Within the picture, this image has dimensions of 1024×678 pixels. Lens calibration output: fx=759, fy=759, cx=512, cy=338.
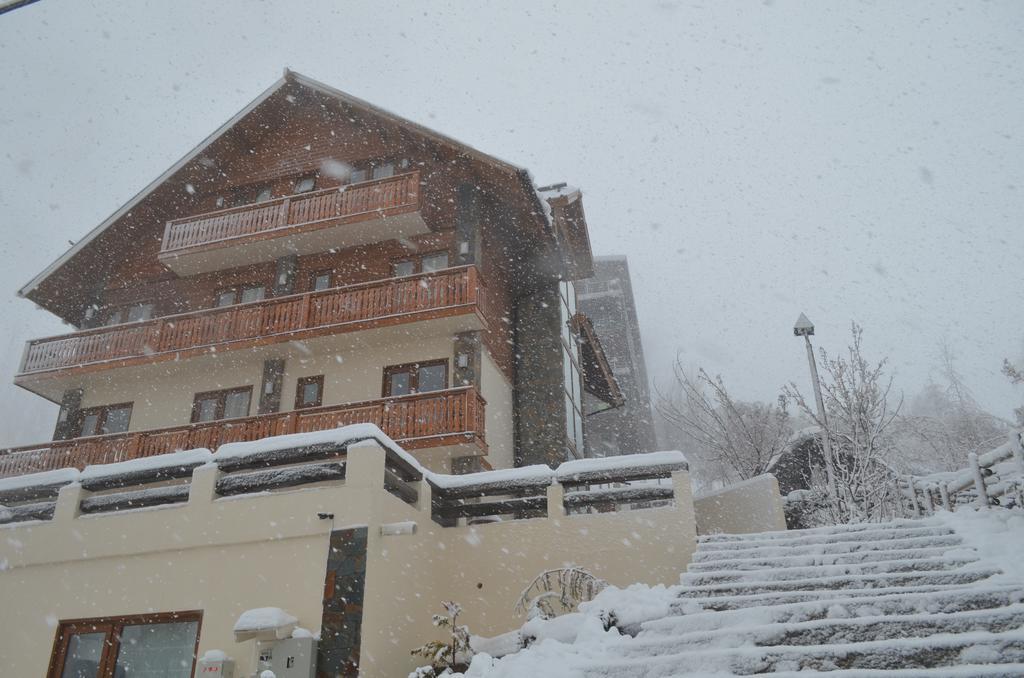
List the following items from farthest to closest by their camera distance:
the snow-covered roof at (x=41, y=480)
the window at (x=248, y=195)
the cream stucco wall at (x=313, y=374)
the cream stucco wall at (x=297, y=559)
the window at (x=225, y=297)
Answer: the window at (x=248, y=195) → the window at (x=225, y=297) → the cream stucco wall at (x=313, y=374) → the snow-covered roof at (x=41, y=480) → the cream stucco wall at (x=297, y=559)

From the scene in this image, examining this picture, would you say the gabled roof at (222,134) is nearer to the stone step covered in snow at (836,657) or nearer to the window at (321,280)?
the window at (321,280)

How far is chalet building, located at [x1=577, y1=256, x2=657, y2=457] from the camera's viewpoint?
33.5m

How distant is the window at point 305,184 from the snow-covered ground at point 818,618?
A: 12324mm

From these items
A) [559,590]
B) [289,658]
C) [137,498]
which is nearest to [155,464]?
[137,498]

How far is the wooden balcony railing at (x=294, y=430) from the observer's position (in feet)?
41.7

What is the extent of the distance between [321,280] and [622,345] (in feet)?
72.7

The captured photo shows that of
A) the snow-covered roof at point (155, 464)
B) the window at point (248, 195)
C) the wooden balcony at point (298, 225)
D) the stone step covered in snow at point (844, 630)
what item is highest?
the window at point (248, 195)

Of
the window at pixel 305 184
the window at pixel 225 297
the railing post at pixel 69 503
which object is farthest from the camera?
the window at pixel 305 184

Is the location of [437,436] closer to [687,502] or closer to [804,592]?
[687,502]

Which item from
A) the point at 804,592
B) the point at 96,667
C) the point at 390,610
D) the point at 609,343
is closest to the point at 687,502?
the point at 804,592

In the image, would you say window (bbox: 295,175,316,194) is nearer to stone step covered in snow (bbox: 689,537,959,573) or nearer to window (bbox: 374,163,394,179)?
window (bbox: 374,163,394,179)

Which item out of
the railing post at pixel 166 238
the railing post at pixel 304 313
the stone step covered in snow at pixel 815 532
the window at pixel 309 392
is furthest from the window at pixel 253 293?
the stone step covered in snow at pixel 815 532

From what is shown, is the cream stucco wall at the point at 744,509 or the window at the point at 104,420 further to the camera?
the window at the point at 104,420

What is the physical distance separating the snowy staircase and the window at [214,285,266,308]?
1222 centimetres
